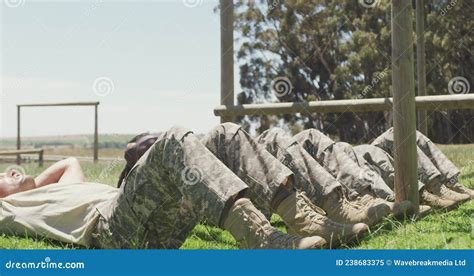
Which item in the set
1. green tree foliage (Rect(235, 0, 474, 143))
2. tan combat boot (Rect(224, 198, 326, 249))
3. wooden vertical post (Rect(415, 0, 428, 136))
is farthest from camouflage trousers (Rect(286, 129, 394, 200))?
green tree foliage (Rect(235, 0, 474, 143))

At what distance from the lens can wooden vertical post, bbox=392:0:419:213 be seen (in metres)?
2.60

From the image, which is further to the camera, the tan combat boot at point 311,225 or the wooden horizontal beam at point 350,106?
the wooden horizontal beam at point 350,106

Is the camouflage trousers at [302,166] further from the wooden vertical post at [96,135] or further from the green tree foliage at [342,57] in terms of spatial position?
the green tree foliage at [342,57]

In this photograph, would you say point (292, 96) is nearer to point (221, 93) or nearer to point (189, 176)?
point (221, 93)

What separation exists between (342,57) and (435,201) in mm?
14688

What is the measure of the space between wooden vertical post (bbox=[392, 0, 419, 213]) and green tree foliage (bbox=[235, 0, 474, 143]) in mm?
11917

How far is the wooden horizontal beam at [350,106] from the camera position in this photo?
3010 mm

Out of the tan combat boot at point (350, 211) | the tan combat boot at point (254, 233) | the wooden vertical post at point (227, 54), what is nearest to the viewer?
the tan combat boot at point (254, 233)

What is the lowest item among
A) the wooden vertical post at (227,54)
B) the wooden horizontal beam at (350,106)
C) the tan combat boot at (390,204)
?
the tan combat boot at (390,204)

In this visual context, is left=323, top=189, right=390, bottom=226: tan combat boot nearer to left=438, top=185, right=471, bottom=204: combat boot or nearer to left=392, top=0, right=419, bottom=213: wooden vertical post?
left=392, top=0, right=419, bottom=213: wooden vertical post

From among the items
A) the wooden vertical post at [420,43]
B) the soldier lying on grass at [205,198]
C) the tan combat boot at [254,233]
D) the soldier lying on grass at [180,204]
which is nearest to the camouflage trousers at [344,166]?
the soldier lying on grass at [205,198]

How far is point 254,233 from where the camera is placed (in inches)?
70.1

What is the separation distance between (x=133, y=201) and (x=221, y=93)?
6.09 ft

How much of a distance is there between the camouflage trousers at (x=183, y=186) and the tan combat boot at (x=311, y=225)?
69mm
